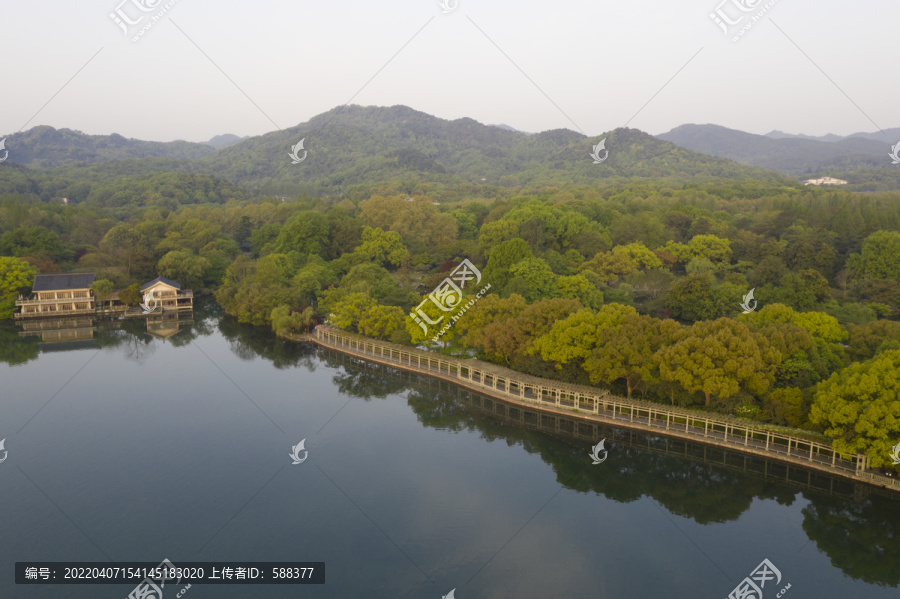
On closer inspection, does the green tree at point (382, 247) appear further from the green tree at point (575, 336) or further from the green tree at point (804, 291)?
the green tree at point (804, 291)

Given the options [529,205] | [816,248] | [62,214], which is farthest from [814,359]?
[62,214]

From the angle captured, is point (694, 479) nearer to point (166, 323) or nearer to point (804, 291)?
point (804, 291)

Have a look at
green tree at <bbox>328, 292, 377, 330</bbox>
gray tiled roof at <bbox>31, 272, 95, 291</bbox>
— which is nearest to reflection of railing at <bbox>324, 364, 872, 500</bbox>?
green tree at <bbox>328, 292, 377, 330</bbox>

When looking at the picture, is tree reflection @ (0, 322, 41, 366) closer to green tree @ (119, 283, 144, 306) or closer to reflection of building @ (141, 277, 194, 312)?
green tree @ (119, 283, 144, 306)

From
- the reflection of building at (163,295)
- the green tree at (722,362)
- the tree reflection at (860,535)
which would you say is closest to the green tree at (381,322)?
the green tree at (722,362)

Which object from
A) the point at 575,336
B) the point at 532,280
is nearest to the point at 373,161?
the point at 532,280

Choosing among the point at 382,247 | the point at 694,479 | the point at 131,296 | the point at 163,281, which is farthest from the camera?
the point at 382,247
